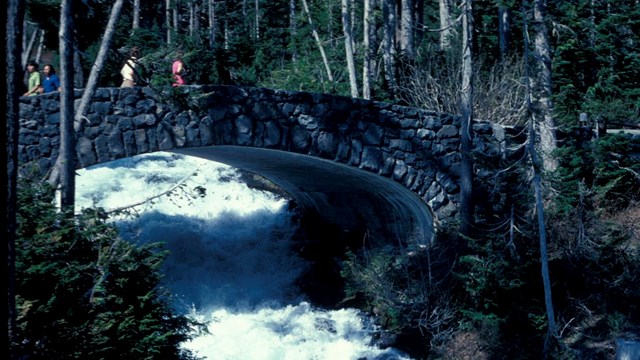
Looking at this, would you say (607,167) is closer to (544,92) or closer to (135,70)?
(544,92)

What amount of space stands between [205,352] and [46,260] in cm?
508

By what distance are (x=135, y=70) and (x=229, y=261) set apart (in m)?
6.56

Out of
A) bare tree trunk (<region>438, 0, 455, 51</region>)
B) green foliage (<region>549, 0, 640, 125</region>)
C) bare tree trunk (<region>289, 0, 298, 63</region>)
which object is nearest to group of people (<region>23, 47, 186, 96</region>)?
bare tree trunk (<region>438, 0, 455, 51</region>)

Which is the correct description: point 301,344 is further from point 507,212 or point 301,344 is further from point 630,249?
point 630,249

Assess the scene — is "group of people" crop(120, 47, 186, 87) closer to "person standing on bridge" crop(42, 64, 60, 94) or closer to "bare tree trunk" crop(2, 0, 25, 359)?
"person standing on bridge" crop(42, 64, 60, 94)

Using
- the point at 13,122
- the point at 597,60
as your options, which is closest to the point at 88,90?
the point at 13,122

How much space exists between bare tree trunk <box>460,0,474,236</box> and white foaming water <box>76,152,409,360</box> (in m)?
2.40

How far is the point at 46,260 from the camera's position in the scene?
9.90 m

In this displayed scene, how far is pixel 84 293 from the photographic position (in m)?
9.78

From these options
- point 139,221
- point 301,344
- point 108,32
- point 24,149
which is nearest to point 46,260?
point 24,149

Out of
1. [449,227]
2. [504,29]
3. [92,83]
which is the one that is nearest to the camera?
[92,83]

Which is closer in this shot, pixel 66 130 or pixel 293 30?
pixel 66 130

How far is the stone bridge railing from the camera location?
12508mm

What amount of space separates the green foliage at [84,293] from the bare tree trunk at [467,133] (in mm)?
5040
